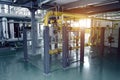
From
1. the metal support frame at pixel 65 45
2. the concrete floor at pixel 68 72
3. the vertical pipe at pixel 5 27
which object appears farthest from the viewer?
the vertical pipe at pixel 5 27

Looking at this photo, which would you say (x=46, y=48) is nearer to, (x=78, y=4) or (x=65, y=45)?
(x=65, y=45)

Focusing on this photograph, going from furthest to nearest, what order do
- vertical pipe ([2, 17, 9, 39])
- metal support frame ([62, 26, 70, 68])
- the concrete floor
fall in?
vertical pipe ([2, 17, 9, 39])
metal support frame ([62, 26, 70, 68])
the concrete floor

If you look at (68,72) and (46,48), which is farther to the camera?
(68,72)

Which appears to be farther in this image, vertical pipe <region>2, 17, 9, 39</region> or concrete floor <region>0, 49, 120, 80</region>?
vertical pipe <region>2, 17, 9, 39</region>

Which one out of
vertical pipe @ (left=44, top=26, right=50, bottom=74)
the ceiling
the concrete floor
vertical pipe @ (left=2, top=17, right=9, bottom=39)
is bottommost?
the concrete floor

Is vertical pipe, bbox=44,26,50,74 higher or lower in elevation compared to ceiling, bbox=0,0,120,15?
lower

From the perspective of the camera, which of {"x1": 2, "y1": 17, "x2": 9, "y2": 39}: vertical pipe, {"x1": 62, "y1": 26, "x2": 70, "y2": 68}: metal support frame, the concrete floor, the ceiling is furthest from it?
{"x1": 2, "y1": 17, "x2": 9, "y2": 39}: vertical pipe

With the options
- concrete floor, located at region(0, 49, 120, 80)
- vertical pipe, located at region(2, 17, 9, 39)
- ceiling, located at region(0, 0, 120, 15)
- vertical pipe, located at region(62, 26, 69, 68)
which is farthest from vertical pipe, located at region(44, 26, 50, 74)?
vertical pipe, located at region(2, 17, 9, 39)

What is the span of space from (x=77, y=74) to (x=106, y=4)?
3770 mm

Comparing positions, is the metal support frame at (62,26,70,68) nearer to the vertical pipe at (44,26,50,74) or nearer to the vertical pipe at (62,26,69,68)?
the vertical pipe at (62,26,69,68)

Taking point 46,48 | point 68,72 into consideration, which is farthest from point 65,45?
point 68,72

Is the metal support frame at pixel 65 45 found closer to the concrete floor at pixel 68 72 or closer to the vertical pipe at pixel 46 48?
the concrete floor at pixel 68 72

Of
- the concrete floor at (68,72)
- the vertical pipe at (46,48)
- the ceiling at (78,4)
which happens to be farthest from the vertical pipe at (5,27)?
the vertical pipe at (46,48)

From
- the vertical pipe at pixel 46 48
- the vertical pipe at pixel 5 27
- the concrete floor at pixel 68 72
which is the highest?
the vertical pipe at pixel 5 27
